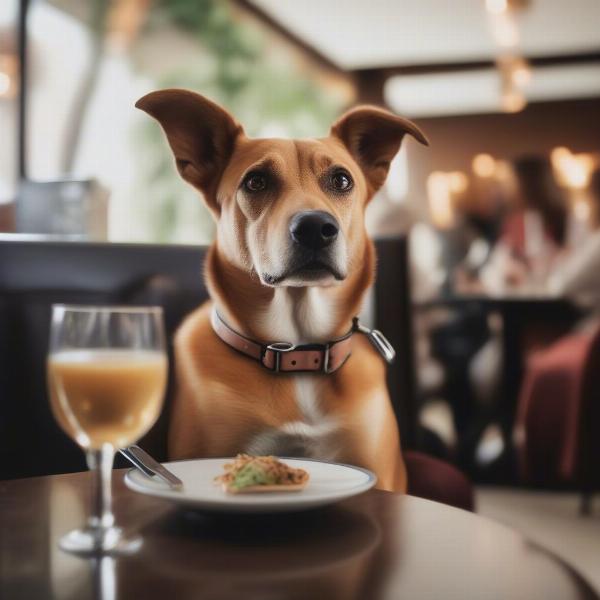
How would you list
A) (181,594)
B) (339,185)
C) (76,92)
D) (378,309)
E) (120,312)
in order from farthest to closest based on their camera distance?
(76,92), (378,309), (339,185), (120,312), (181,594)

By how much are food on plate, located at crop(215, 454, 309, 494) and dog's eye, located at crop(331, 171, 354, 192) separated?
62cm

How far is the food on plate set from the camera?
726 millimetres

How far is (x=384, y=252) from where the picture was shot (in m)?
1.56

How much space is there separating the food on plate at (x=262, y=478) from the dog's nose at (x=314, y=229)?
46 cm

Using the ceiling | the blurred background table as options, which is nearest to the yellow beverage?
the blurred background table

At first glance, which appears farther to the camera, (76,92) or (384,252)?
(76,92)

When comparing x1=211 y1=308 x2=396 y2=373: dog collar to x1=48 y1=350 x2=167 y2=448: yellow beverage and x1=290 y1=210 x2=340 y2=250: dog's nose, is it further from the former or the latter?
x1=48 y1=350 x2=167 y2=448: yellow beverage

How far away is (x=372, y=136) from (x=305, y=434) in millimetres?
539

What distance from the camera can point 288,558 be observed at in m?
0.63

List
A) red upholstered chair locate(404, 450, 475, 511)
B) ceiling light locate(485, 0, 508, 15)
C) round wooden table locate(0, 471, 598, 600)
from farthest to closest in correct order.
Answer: ceiling light locate(485, 0, 508, 15)
red upholstered chair locate(404, 450, 475, 511)
round wooden table locate(0, 471, 598, 600)

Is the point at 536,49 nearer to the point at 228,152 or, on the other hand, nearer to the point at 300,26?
the point at 300,26

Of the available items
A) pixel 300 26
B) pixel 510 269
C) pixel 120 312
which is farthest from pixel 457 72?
pixel 120 312

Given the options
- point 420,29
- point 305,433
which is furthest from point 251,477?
point 420,29

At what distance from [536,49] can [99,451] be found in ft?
24.4
